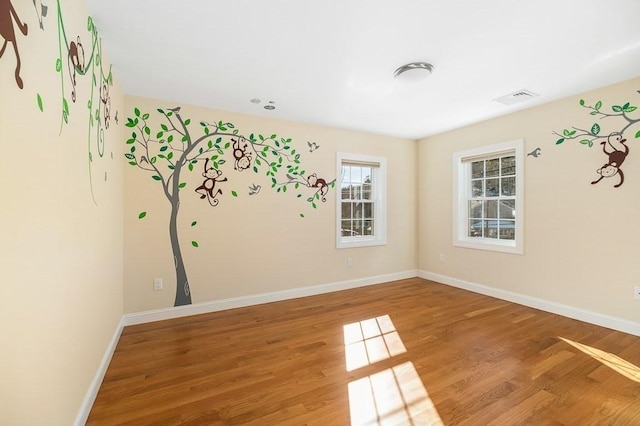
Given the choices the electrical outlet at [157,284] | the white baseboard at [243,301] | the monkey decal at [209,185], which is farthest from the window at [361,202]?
the electrical outlet at [157,284]

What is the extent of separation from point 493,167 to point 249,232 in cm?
356

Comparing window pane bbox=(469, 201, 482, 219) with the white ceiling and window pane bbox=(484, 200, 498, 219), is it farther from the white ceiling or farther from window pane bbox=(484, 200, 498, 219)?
the white ceiling

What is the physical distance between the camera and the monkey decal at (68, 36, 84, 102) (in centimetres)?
152

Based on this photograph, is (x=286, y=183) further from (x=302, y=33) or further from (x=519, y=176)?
(x=519, y=176)

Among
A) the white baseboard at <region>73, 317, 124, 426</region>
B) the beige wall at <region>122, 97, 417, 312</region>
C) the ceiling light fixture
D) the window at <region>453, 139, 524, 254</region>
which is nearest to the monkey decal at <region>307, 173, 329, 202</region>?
the beige wall at <region>122, 97, 417, 312</region>

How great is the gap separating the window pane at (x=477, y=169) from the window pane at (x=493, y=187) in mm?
176

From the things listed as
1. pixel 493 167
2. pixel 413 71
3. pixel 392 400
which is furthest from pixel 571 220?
pixel 392 400

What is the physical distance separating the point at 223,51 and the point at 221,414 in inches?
103

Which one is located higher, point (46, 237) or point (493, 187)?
point (493, 187)

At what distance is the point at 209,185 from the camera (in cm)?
350

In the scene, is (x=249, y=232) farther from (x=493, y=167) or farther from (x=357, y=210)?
(x=493, y=167)

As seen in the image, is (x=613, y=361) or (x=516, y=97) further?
(x=516, y=97)

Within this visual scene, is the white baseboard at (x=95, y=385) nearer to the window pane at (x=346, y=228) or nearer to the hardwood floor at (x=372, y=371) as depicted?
the hardwood floor at (x=372, y=371)

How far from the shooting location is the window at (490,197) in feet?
12.2
